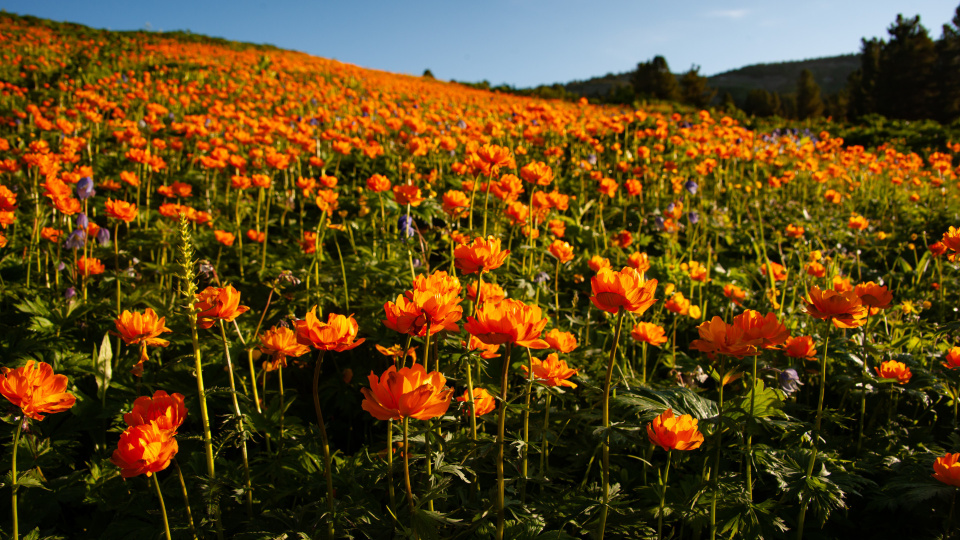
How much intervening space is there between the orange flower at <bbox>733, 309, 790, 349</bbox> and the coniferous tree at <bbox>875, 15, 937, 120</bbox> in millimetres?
32108

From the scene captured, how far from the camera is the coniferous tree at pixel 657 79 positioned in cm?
2475

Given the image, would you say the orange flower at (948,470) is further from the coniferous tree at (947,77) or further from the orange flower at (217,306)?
the coniferous tree at (947,77)

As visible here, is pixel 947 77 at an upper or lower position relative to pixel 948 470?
upper

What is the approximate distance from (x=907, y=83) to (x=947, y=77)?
3498 millimetres

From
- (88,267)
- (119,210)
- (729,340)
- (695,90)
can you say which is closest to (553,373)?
(729,340)

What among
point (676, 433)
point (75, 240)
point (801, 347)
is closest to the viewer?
point (676, 433)

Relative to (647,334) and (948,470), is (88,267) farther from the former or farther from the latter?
(948,470)

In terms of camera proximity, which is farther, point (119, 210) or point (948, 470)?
point (119, 210)

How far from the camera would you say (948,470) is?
4.55 ft

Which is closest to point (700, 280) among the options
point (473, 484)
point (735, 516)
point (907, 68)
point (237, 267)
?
point (735, 516)

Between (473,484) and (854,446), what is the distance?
1554 mm

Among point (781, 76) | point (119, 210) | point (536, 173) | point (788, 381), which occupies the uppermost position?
point (781, 76)

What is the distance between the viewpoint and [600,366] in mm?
2188

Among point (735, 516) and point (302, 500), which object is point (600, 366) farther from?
point (302, 500)
